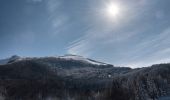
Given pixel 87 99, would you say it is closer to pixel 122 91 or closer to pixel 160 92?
pixel 160 92

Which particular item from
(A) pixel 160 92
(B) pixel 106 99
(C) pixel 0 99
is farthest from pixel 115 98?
(A) pixel 160 92

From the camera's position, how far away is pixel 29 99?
198 metres

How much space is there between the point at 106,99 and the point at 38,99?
147476mm

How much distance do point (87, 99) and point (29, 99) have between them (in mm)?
60267

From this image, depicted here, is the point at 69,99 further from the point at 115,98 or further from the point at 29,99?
the point at 115,98

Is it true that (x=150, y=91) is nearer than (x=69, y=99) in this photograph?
Yes

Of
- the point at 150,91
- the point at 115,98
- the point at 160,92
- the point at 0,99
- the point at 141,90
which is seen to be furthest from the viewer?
the point at 160,92

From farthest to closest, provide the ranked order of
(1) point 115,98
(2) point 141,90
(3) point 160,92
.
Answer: (3) point 160,92
(2) point 141,90
(1) point 115,98

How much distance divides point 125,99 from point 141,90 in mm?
104970

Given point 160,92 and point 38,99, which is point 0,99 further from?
point 160,92

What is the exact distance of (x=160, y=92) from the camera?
190m

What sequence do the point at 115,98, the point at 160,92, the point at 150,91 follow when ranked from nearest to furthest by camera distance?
the point at 115,98 < the point at 150,91 < the point at 160,92

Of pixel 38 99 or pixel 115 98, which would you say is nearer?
pixel 115 98

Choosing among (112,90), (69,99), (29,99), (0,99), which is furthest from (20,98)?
(112,90)
